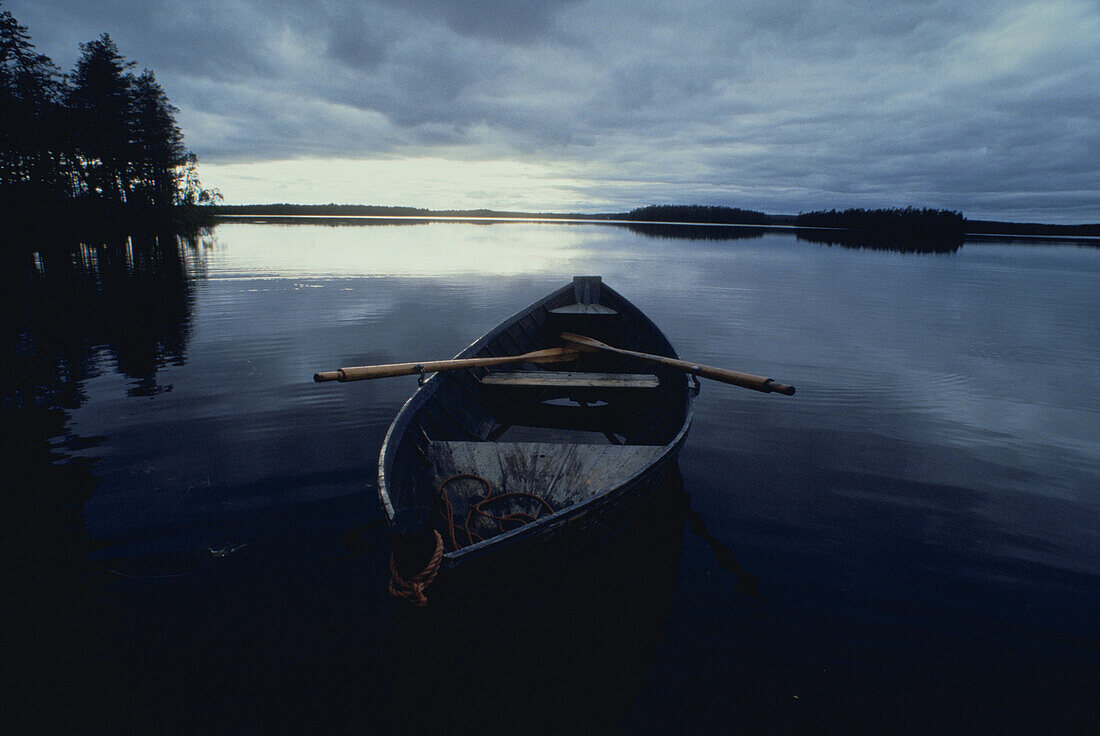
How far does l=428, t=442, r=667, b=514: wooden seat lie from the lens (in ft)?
17.7

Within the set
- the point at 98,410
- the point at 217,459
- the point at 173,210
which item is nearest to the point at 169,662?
the point at 217,459

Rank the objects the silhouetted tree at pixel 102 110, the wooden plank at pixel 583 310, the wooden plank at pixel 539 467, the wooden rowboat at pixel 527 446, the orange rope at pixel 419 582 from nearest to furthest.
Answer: the orange rope at pixel 419 582 < the wooden rowboat at pixel 527 446 < the wooden plank at pixel 539 467 < the wooden plank at pixel 583 310 < the silhouetted tree at pixel 102 110

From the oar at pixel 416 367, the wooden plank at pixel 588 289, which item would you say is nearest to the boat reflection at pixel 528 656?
the oar at pixel 416 367

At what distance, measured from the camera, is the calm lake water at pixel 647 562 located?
13.9 feet

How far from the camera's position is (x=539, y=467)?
18.7 ft

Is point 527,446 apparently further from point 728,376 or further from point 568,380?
point 728,376

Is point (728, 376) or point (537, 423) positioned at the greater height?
point (728, 376)

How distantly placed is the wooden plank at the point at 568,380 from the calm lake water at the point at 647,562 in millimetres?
1594

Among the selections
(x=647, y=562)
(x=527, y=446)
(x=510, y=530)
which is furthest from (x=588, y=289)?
(x=510, y=530)

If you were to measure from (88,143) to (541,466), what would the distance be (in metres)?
54.6

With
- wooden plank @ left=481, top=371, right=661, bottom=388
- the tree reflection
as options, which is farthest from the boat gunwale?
the tree reflection

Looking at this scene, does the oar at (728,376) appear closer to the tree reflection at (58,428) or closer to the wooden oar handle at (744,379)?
the wooden oar handle at (744,379)

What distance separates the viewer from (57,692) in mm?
4023

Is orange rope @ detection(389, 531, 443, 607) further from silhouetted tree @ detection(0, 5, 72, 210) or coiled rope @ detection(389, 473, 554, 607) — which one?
silhouetted tree @ detection(0, 5, 72, 210)
